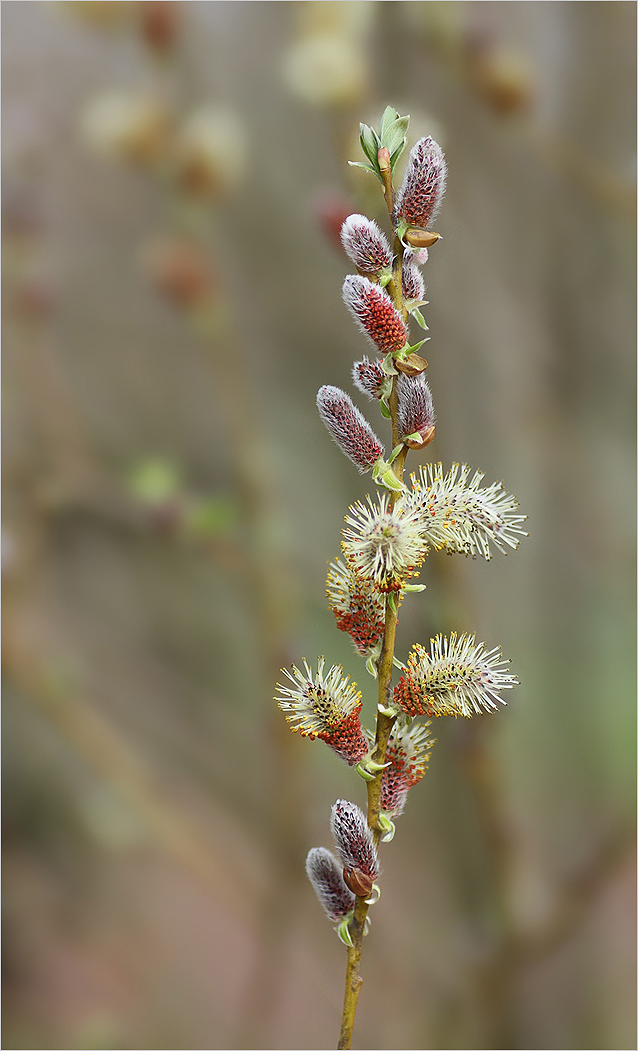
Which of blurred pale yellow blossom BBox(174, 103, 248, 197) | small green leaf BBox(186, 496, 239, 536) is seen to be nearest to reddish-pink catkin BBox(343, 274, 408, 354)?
small green leaf BBox(186, 496, 239, 536)

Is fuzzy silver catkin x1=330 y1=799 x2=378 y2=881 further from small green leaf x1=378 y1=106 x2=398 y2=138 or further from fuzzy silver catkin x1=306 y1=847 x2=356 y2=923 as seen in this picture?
small green leaf x1=378 y1=106 x2=398 y2=138

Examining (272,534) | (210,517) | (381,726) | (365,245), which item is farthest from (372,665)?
(272,534)

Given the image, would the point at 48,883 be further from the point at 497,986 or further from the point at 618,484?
the point at 618,484

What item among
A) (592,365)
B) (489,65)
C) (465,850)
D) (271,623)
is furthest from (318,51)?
(465,850)

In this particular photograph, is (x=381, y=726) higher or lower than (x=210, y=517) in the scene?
lower

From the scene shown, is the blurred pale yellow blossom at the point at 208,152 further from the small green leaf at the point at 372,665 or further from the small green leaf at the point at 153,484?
the small green leaf at the point at 372,665

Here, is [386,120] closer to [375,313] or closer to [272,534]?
[375,313]
